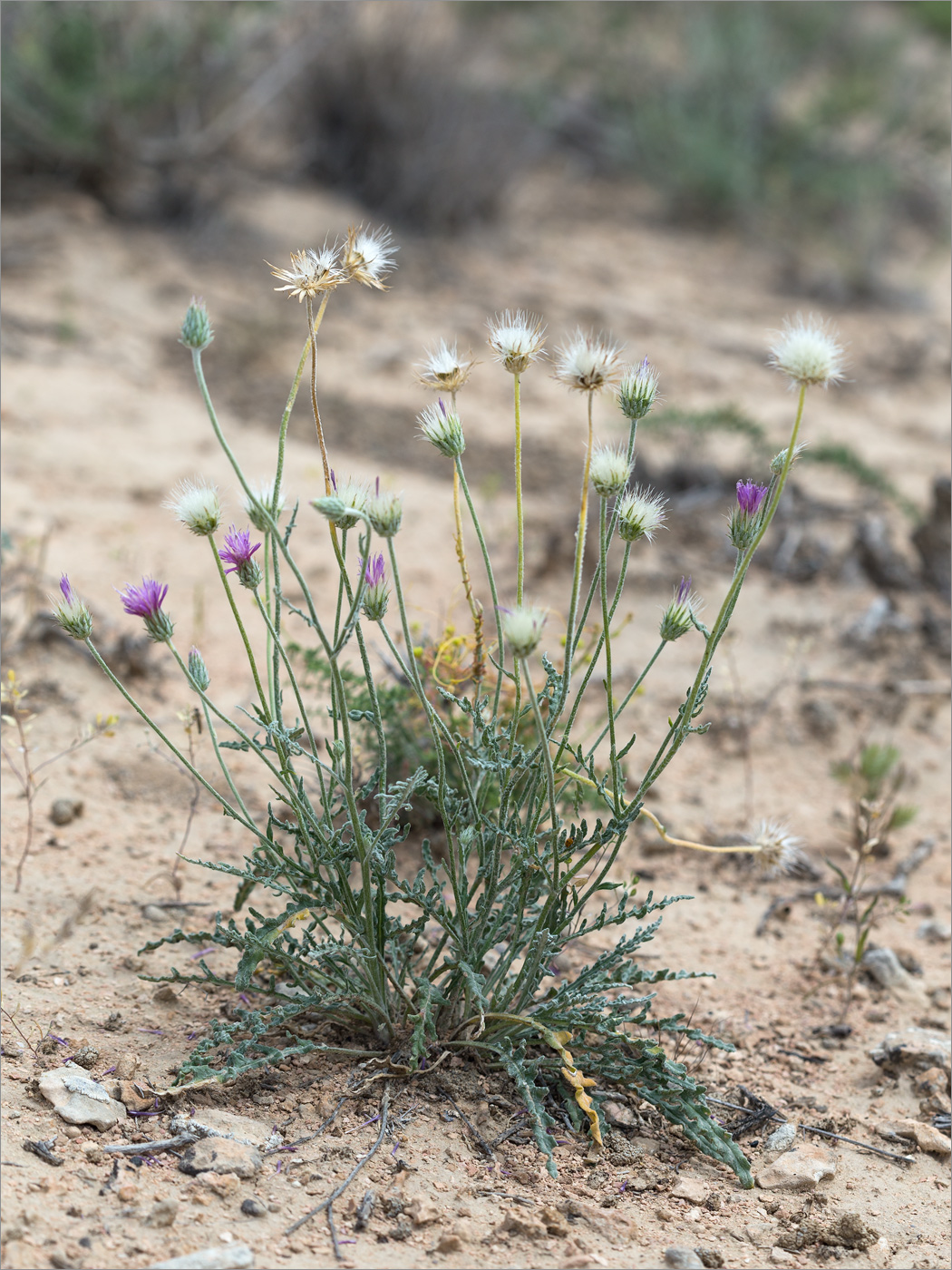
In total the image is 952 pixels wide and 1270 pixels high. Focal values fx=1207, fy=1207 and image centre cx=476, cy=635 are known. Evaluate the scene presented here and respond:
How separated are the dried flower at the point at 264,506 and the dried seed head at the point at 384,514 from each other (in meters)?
0.13

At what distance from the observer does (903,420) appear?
6.05 m

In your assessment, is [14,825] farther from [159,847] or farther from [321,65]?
[321,65]

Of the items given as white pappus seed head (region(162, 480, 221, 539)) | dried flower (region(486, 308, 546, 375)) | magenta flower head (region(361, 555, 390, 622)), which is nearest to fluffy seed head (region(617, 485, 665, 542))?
dried flower (region(486, 308, 546, 375))

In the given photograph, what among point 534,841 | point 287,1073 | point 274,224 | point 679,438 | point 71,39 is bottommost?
point 287,1073

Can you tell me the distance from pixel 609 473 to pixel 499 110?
271 inches

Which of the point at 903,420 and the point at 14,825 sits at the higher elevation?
the point at 903,420

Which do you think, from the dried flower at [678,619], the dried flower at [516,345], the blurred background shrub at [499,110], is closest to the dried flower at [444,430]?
the dried flower at [516,345]

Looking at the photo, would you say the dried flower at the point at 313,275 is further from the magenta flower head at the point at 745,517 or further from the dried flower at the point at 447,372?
the magenta flower head at the point at 745,517

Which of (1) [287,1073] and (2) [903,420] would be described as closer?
(1) [287,1073]

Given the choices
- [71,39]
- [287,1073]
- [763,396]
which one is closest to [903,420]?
[763,396]

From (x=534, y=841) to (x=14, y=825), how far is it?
1269 millimetres

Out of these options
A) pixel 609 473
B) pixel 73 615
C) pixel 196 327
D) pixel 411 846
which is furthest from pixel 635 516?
pixel 411 846

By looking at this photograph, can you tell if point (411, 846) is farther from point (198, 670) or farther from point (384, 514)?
point (384, 514)

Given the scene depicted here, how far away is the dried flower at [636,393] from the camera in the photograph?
1.64 meters
